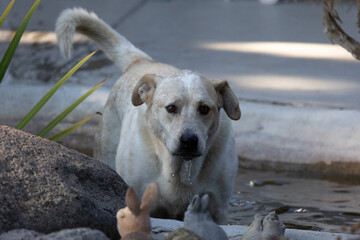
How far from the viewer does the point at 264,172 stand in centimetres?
434

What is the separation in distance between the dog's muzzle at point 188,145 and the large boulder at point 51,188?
0.44 metres

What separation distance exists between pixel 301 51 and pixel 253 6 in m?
2.96

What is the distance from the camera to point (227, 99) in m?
3.06

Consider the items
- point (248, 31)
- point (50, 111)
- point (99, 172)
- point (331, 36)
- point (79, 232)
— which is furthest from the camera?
point (248, 31)

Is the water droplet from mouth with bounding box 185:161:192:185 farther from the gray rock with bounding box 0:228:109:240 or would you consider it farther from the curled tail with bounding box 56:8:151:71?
the gray rock with bounding box 0:228:109:240

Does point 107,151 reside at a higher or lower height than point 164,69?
lower

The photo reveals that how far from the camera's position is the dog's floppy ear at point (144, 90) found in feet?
10.2

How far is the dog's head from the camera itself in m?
2.80

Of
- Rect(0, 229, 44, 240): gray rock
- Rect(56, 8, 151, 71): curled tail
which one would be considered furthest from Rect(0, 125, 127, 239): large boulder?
Rect(56, 8, 151, 71): curled tail

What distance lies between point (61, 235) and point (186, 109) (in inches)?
46.7

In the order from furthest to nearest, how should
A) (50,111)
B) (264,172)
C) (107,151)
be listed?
A: (50,111)
(264,172)
(107,151)

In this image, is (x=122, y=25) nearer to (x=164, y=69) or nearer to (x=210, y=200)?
(x=164, y=69)

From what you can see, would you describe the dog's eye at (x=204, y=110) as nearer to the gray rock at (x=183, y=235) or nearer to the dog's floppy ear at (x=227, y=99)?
the dog's floppy ear at (x=227, y=99)

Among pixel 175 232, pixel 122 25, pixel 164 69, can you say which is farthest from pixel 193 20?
pixel 175 232
